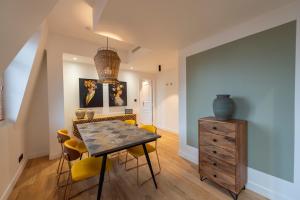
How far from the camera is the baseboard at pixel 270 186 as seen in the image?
157 cm

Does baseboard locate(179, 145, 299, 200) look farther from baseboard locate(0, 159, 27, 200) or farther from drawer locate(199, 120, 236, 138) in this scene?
baseboard locate(0, 159, 27, 200)

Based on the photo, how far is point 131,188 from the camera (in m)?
1.92

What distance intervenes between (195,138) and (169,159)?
71cm

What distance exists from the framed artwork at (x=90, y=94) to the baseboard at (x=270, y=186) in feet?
13.0

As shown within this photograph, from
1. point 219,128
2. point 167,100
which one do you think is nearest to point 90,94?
point 167,100

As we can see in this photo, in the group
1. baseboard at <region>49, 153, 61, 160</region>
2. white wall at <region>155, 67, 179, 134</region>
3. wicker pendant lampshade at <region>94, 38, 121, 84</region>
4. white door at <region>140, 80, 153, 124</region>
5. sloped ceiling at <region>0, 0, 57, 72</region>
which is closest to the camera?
sloped ceiling at <region>0, 0, 57, 72</region>

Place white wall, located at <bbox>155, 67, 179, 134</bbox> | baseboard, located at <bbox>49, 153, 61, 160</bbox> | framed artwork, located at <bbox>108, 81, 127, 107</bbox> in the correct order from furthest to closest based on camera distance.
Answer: white wall, located at <bbox>155, 67, 179, 134</bbox>, framed artwork, located at <bbox>108, 81, 127, 107</bbox>, baseboard, located at <bbox>49, 153, 61, 160</bbox>

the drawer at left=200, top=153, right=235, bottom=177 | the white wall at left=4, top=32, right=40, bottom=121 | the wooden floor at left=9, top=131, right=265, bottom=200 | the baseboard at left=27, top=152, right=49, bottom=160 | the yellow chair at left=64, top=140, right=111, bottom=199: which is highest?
the white wall at left=4, top=32, right=40, bottom=121

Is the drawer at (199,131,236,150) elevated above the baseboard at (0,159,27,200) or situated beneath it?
elevated above

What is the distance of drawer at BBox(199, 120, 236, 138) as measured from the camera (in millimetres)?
1712

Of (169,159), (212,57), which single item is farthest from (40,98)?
(212,57)

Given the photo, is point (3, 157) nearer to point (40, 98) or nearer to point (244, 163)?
point (40, 98)

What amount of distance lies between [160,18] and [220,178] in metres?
2.34

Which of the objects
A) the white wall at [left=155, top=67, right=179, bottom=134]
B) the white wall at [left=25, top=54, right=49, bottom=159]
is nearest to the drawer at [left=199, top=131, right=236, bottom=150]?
the white wall at [left=155, top=67, right=179, bottom=134]
